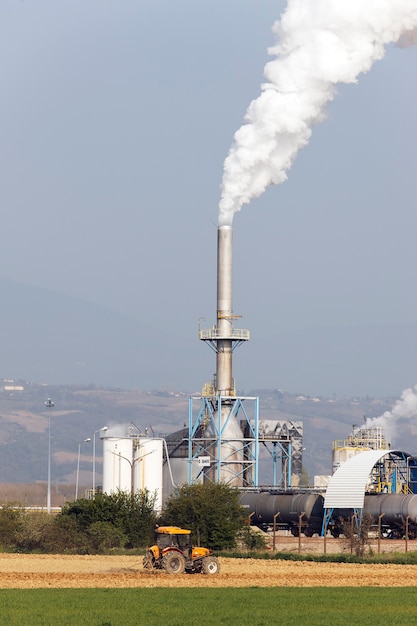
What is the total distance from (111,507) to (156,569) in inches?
928

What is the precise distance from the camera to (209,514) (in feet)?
254

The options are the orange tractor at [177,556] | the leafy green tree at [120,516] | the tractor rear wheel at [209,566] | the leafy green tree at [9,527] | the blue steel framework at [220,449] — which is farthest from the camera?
the blue steel framework at [220,449]

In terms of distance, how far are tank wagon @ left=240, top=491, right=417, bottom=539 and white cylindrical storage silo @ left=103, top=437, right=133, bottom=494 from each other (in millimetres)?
9248

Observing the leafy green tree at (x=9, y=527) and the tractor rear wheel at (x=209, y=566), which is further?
the leafy green tree at (x=9, y=527)

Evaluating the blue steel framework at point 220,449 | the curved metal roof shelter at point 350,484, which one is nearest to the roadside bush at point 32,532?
the curved metal roof shelter at point 350,484

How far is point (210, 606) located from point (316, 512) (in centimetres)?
4748

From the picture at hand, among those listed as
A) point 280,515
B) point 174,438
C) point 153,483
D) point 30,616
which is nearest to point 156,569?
point 30,616

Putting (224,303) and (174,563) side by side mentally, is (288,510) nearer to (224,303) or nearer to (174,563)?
(224,303)

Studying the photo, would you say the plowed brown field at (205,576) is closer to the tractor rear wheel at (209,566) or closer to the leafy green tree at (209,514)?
the tractor rear wheel at (209,566)

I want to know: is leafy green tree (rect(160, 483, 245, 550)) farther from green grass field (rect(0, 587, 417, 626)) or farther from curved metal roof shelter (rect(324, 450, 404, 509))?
green grass field (rect(0, 587, 417, 626))

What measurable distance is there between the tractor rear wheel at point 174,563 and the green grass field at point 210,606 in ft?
24.2

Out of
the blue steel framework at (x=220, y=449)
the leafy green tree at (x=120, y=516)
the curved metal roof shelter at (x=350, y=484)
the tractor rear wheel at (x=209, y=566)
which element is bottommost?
the tractor rear wheel at (x=209, y=566)

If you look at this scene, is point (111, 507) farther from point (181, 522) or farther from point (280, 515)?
point (280, 515)

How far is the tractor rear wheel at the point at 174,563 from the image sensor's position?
56531 mm
